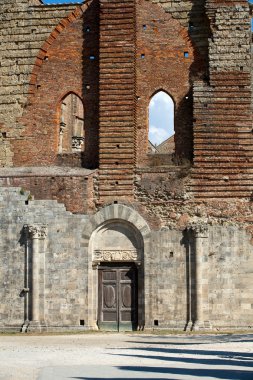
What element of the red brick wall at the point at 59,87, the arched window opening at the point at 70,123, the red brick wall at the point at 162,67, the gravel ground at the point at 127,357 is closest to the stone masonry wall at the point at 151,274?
the red brick wall at the point at 59,87

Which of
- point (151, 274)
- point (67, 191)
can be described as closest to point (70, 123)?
point (67, 191)

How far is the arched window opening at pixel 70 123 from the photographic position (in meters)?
30.7

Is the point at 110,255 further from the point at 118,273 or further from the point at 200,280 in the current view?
the point at 200,280

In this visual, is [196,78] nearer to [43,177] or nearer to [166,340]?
[43,177]

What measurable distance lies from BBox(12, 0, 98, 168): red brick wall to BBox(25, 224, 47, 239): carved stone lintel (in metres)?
2.58

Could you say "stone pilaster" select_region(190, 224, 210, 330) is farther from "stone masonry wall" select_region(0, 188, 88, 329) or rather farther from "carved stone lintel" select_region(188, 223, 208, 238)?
"stone masonry wall" select_region(0, 188, 88, 329)

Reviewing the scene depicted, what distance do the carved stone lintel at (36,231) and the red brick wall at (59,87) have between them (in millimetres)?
2579

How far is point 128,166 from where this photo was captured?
26.2 metres

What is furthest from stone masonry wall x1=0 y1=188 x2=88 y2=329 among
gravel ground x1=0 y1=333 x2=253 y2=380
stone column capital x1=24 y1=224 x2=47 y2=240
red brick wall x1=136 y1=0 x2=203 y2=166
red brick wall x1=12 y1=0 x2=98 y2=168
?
red brick wall x1=136 y1=0 x2=203 y2=166

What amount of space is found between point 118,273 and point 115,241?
0.98 metres

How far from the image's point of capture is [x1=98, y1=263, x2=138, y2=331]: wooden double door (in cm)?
2556

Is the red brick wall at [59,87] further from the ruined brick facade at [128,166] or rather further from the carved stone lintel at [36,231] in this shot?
the carved stone lintel at [36,231]

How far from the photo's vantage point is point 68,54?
27.6m

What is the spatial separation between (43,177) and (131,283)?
13.7 ft
